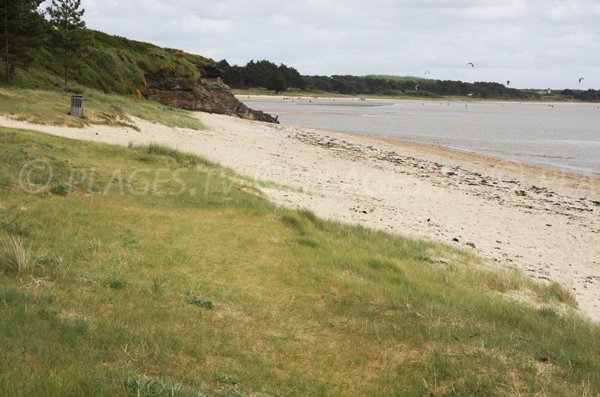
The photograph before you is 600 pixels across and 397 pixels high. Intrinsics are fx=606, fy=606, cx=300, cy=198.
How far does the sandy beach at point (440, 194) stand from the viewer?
13141mm

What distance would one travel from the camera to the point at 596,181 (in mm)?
26531

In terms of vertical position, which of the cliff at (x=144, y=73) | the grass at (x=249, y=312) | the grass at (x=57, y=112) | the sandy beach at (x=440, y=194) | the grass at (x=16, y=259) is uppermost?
the cliff at (x=144, y=73)

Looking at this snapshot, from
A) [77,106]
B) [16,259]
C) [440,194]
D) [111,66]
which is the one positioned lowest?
[440,194]

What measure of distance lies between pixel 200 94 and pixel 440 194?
3221 cm

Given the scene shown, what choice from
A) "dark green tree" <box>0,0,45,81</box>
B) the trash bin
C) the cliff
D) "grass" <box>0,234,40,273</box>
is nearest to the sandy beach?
the trash bin

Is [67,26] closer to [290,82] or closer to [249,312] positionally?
[249,312]

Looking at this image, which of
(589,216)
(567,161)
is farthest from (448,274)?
(567,161)

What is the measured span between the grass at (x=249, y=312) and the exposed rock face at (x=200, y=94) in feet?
119

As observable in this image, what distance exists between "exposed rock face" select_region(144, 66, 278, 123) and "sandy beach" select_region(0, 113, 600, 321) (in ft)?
51.1

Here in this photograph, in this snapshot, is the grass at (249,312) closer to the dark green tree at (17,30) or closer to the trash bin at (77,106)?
the trash bin at (77,106)

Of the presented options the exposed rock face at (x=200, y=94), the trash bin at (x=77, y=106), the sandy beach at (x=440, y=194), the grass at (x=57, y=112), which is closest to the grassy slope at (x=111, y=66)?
the exposed rock face at (x=200, y=94)

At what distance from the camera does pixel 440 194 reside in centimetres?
1978

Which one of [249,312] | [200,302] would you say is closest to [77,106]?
[200,302]

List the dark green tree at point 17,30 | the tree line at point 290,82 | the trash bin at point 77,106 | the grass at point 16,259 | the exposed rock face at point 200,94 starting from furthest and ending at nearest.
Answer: the tree line at point 290,82
the exposed rock face at point 200,94
the dark green tree at point 17,30
the trash bin at point 77,106
the grass at point 16,259
